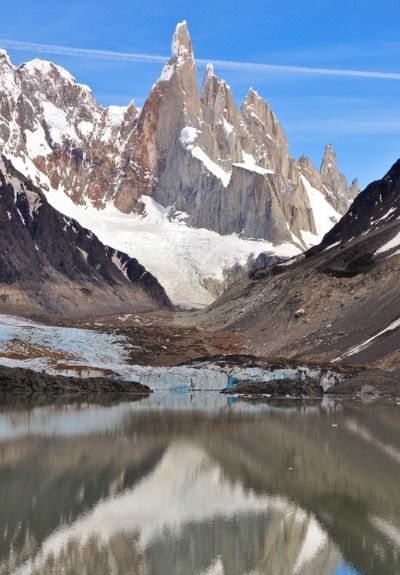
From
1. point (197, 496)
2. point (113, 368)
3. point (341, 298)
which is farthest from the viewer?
point (341, 298)

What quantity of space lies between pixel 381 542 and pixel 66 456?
14150mm

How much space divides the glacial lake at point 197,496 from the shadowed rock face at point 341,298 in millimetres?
38215

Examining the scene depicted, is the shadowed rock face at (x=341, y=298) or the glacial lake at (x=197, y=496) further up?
the shadowed rock face at (x=341, y=298)

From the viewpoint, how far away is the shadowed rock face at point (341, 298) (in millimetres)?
93062

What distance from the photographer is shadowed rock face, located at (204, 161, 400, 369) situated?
93.1 meters

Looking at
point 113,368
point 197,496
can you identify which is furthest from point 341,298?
point 197,496

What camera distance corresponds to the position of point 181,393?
72.9 m

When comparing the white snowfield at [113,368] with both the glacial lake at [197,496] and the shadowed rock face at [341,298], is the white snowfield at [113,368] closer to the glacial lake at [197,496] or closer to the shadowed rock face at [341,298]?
the shadowed rock face at [341,298]

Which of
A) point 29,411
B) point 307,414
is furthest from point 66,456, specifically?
point 307,414

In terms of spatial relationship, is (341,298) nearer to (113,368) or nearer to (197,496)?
(113,368)

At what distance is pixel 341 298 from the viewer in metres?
111

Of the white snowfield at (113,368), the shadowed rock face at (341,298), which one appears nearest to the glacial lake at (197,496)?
the white snowfield at (113,368)

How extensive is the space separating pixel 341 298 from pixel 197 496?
84278 mm

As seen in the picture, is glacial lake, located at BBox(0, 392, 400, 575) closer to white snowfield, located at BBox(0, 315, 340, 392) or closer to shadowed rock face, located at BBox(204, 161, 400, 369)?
white snowfield, located at BBox(0, 315, 340, 392)
